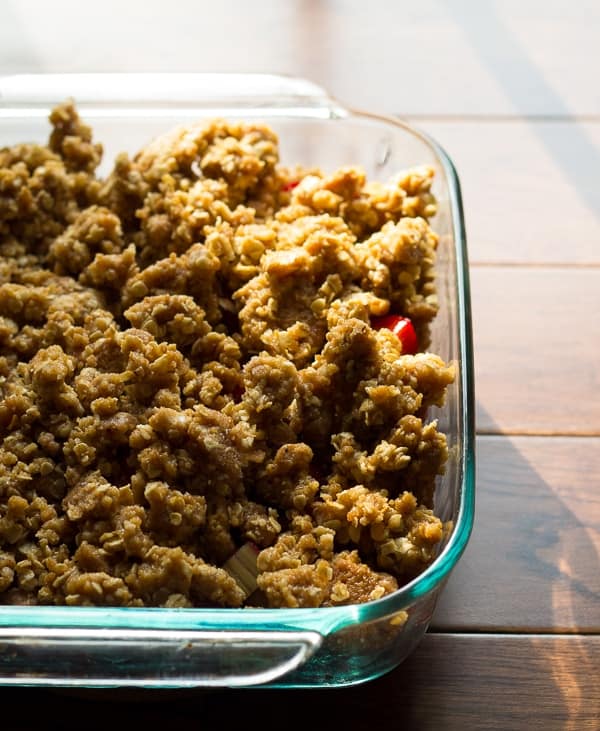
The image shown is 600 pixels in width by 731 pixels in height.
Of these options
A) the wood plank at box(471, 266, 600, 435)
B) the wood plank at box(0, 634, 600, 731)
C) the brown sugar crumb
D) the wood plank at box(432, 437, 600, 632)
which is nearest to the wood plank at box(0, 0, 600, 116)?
the wood plank at box(471, 266, 600, 435)

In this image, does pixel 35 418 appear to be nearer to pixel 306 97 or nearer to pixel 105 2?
pixel 306 97

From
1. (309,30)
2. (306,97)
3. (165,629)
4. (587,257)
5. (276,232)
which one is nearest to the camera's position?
(165,629)

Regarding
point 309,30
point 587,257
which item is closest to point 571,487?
point 587,257

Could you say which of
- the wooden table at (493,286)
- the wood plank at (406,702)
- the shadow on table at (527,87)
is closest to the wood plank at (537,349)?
the wooden table at (493,286)

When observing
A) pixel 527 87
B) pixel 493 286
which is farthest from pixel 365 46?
pixel 493 286

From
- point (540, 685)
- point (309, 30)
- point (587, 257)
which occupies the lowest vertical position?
point (540, 685)

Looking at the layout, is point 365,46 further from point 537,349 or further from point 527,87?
point 537,349
